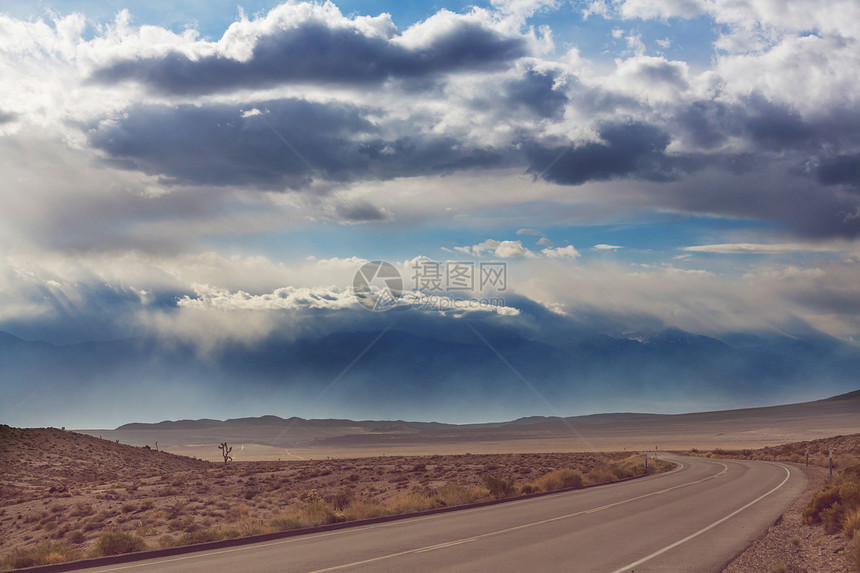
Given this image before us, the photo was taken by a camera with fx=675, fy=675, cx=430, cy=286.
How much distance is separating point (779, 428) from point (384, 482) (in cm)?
13485

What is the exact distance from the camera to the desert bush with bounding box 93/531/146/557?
53.1 ft

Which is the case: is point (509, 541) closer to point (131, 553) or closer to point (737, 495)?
point (131, 553)

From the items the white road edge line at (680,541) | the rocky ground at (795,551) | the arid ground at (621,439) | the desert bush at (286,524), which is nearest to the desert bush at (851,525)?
the rocky ground at (795,551)

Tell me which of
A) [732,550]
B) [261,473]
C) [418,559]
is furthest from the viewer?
[261,473]

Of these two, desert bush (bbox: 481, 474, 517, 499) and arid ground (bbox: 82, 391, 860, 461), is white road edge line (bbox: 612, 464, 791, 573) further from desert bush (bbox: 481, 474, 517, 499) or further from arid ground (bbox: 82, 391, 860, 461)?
arid ground (bbox: 82, 391, 860, 461)

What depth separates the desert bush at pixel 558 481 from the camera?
31.9 m

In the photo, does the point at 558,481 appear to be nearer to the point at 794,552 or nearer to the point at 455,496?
the point at 455,496

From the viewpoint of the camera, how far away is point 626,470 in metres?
42.8

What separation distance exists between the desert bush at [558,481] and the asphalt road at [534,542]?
715 centimetres

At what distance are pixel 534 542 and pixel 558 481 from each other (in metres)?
18.6

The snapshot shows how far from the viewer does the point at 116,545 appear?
1648 centimetres

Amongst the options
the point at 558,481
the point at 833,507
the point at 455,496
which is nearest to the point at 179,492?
the point at 455,496

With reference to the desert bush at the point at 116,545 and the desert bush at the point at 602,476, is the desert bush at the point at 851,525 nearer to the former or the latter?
the desert bush at the point at 116,545

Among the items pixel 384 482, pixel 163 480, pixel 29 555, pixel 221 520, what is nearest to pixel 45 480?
pixel 163 480
